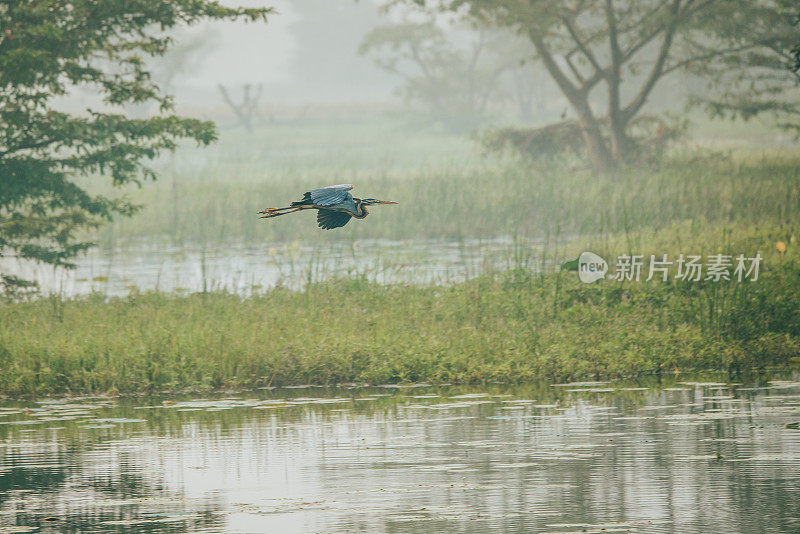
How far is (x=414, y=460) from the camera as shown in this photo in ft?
34.9

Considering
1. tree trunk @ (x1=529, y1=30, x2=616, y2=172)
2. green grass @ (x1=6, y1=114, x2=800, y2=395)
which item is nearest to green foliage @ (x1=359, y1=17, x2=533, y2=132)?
tree trunk @ (x1=529, y1=30, x2=616, y2=172)

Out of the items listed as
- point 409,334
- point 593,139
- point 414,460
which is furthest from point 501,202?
point 414,460

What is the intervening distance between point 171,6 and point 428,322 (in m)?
7.05

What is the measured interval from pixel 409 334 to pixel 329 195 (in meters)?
7.14

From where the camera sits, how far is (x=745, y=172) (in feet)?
106

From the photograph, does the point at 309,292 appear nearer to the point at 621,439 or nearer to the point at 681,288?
the point at 681,288

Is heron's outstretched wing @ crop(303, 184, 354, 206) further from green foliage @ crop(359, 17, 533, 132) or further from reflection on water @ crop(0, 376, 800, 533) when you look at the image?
green foliage @ crop(359, 17, 533, 132)

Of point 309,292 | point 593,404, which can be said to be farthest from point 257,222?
point 593,404

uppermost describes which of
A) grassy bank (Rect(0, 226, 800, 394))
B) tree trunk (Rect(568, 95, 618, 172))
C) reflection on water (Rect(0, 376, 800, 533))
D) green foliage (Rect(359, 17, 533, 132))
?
green foliage (Rect(359, 17, 533, 132))

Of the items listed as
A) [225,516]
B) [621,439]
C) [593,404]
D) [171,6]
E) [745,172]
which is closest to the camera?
[225,516]

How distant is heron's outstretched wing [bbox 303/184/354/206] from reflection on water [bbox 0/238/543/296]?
12266mm

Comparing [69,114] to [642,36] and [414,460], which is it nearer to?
[414,460]

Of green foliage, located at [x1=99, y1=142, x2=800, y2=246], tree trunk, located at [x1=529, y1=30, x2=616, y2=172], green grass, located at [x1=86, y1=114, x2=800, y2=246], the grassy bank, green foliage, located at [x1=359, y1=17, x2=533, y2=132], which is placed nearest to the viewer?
the grassy bank

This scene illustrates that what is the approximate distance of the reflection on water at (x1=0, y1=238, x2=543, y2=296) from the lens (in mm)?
23703
